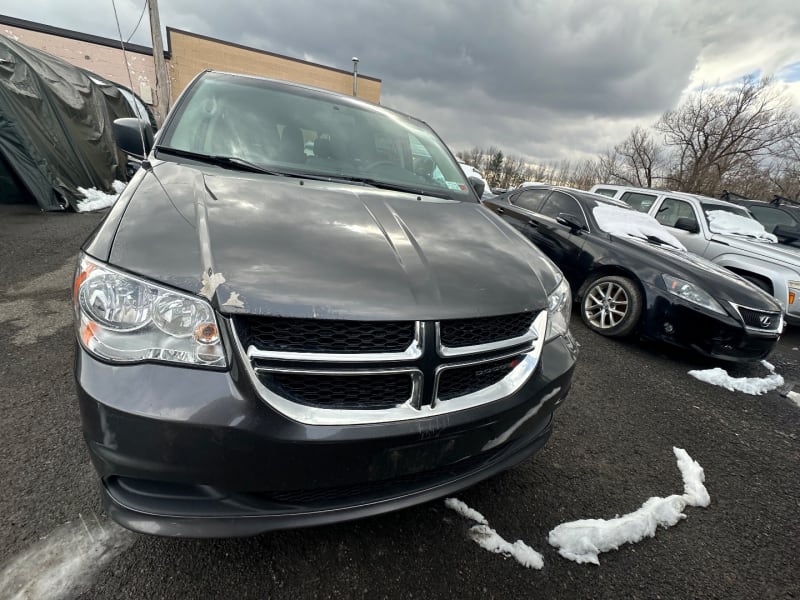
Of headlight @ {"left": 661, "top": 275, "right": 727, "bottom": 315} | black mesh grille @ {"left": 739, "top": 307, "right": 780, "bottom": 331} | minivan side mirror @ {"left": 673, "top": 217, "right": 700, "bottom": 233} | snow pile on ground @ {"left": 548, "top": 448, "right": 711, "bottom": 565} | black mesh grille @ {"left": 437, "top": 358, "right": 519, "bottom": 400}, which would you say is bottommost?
snow pile on ground @ {"left": 548, "top": 448, "right": 711, "bottom": 565}

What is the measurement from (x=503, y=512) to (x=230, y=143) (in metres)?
2.29

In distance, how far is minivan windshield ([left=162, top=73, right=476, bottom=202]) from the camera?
197cm

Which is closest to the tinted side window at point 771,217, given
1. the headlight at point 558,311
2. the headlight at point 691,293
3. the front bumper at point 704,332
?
the front bumper at point 704,332

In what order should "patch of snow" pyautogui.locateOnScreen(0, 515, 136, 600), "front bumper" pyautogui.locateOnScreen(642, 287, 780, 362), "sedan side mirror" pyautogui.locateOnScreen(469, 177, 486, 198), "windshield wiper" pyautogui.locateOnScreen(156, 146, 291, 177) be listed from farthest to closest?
"front bumper" pyautogui.locateOnScreen(642, 287, 780, 362)
"sedan side mirror" pyautogui.locateOnScreen(469, 177, 486, 198)
"windshield wiper" pyautogui.locateOnScreen(156, 146, 291, 177)
"patch of snow" pyautogui.locateOnScreen(0, 515, 136, 600)

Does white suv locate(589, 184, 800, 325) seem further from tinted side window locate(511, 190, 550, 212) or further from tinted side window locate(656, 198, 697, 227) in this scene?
tinted side window locate(511, 190, 550, 212)

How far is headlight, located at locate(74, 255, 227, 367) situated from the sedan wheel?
12.7ft

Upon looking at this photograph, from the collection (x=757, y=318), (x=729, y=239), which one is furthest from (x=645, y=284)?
(x=729, y=239)

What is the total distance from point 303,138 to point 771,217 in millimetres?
9541

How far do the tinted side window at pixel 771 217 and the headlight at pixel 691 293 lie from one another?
5.94 metres

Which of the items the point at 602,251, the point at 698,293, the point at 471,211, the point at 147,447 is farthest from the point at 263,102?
the point at 698,293

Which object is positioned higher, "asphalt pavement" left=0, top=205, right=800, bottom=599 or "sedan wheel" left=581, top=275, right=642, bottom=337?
"sedan wheel" left=581, top=275, right=642, bottom=337

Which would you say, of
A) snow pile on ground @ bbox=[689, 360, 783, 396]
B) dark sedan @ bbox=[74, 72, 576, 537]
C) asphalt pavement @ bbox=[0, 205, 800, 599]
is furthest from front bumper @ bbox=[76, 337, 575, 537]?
snow pile on ground @ bbox=[689, 360, 783, 396]

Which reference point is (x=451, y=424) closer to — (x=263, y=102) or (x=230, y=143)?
(x=230, y=143)

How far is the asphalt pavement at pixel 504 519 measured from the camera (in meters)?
1.31
